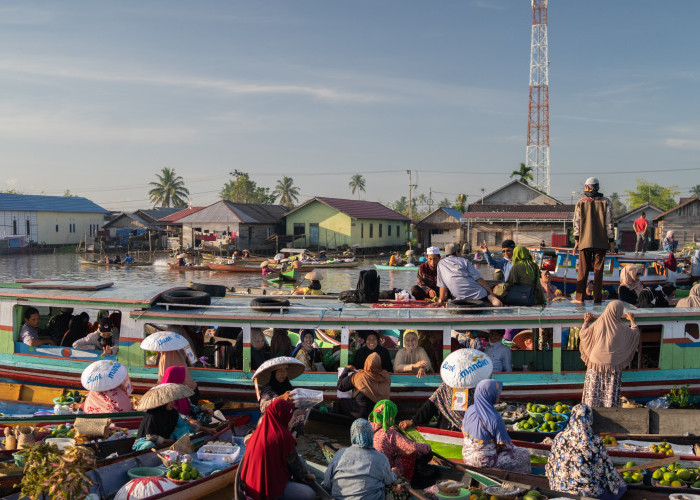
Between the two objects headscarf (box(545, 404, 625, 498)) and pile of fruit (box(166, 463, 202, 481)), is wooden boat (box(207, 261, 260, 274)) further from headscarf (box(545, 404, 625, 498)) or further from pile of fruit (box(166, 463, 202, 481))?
headscarf (box(545, 404, 625, 498))

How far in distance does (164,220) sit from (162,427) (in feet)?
152

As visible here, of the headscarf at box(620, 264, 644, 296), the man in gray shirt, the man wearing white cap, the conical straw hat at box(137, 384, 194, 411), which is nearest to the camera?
the conical straw hat at box(137, 384, 194, 411)

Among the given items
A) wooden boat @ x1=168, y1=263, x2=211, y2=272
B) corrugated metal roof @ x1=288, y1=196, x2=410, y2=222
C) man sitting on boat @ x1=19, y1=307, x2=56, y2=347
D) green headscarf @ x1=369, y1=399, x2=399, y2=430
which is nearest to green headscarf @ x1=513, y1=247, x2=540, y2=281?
green headscarf @ x1=369, y1=399, x2=399, y2=430

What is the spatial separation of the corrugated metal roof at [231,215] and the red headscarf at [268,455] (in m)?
41.4

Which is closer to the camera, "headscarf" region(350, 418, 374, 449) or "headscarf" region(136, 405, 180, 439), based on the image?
"headscarf" region(350, 418, 374, 449)

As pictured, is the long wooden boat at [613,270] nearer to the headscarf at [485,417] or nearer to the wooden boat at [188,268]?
the headscarf at [485,417]

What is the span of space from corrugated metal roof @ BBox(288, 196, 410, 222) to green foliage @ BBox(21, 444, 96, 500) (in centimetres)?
4175

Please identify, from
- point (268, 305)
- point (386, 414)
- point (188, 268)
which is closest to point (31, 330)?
point (268, 305)

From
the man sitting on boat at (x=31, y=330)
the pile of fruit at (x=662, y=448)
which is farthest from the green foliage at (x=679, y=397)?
the man sitting on boat at (x=31, y=330)

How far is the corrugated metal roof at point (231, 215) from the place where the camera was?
46.5 m

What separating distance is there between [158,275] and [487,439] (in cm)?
3224

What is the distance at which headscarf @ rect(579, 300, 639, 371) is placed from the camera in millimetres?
7840

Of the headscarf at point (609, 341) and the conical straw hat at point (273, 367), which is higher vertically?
the headscarf at point (609, 341)

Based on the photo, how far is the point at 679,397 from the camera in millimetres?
8656
